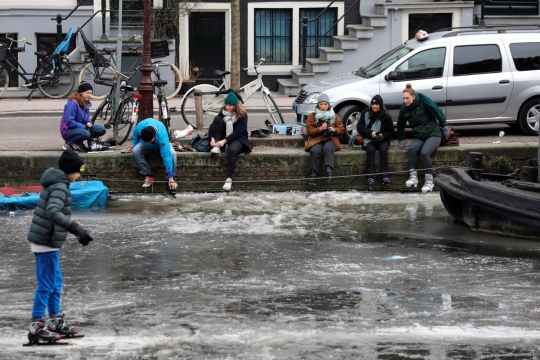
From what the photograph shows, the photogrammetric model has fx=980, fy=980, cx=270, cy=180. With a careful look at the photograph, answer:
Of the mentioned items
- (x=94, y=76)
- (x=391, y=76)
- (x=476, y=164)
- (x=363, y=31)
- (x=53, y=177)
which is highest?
(x=363, y=31)

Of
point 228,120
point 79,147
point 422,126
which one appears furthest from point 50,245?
point 422,126

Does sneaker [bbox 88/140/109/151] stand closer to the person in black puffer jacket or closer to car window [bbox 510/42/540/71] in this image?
the person in black puffer jacket

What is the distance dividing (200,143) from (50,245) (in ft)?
24.0

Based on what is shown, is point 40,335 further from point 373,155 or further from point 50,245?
point 373,155

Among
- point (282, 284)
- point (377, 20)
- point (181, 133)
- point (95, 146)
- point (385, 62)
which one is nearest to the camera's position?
point (282, 284)

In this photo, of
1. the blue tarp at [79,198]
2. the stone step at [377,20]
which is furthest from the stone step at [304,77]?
the blue tarp at [79,198]

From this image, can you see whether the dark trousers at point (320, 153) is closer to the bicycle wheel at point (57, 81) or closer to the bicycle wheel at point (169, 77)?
the bicycle wheel at point (169, 77)

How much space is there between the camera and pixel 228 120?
48.7 ft

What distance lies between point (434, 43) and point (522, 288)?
748cm

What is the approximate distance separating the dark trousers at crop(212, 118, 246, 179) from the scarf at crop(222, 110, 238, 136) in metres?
0.06

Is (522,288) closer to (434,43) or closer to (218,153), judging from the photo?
(218,153)

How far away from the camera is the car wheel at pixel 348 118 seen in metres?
16.0

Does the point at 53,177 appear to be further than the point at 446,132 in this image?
No

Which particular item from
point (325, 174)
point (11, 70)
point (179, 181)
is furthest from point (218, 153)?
point (11, 70)
